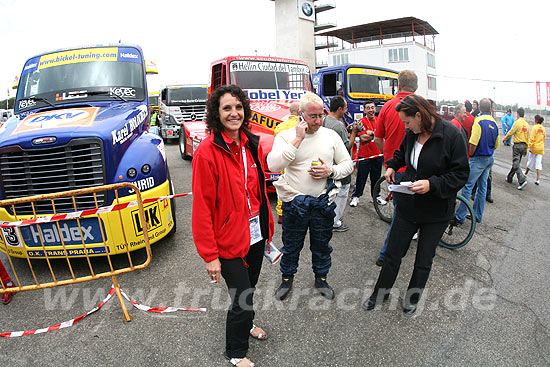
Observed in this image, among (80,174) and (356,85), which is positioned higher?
(356,85)

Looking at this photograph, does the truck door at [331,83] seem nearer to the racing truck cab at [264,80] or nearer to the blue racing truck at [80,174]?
the racing truck cab at [264,80]

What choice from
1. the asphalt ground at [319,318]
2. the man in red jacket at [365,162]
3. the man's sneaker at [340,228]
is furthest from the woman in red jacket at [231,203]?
the man in red jacket at [365,162]

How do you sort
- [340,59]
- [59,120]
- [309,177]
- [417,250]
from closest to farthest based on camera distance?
1. [417,250]
2. [309,177]
3. [59,120]
4. [340,59]

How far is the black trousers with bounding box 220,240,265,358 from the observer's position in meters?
2.29

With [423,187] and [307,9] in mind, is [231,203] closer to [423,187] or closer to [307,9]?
[423,187]

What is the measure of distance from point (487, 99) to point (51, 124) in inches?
249

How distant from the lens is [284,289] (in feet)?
11.1

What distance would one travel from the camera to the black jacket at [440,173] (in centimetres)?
271

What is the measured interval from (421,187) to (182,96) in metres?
13.4

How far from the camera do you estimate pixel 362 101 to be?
1070 cm

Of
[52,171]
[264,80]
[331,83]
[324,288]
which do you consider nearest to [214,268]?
[324,288]

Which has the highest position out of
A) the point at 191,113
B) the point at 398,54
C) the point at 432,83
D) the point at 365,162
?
the point at 398,54

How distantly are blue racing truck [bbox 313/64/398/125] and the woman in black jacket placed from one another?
7.52 metres

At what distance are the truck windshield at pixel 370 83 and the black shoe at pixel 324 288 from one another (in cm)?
825
